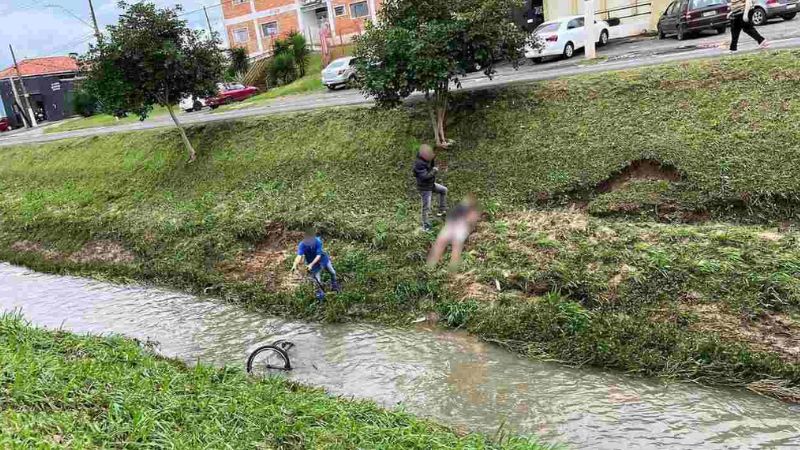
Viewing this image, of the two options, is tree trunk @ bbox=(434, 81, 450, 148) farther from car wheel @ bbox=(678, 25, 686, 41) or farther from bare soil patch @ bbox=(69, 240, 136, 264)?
car wheel @ bbox=(678, 25, 686, 41)

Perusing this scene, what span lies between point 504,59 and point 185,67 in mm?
9142

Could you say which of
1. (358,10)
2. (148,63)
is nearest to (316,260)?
(148,63)

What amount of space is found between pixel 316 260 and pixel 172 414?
4.29 meters

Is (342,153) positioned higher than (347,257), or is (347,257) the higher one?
(342,153)

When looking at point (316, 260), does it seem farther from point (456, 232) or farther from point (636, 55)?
point (636, 55)

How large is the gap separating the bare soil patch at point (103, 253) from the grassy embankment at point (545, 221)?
0.08m

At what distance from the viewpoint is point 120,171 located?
18.6 metres

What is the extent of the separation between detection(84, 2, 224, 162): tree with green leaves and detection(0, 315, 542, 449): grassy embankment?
10604 mm

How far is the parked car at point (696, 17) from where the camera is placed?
19.1 metres

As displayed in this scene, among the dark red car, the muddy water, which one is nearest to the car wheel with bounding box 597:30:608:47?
the muddy water

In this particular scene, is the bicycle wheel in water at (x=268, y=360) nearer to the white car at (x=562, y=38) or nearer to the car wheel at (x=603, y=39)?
the white car at (x=562, y=38)

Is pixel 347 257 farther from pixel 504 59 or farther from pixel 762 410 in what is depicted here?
pixel 762 410

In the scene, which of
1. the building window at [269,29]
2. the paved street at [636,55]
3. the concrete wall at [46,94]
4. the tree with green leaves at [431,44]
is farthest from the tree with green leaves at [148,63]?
A: the concrete wall at [46,94]

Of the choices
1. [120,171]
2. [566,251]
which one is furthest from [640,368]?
[120,171]
